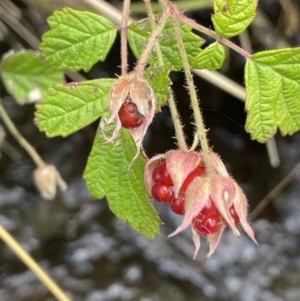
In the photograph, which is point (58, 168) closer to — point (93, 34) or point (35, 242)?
point (35, 242)

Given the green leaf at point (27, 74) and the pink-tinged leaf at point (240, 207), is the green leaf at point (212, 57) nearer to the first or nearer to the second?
the pink-tinged leaf at point (240, 207)

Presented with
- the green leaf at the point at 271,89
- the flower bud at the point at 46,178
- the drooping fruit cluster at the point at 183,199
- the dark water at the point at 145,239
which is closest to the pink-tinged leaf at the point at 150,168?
the drooping fruit cluster at the point at 183,199

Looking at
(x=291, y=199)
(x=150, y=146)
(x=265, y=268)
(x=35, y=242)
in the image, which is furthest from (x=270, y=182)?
(x=35, y=242)

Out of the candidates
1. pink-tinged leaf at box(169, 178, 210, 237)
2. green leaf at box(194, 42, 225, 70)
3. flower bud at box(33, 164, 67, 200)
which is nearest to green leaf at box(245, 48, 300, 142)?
green leaf at box(194, 42, 225, 70)

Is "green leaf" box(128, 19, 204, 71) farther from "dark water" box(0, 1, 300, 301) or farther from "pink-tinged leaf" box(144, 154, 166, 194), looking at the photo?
"dark water" box(0, 1, 300, 301)

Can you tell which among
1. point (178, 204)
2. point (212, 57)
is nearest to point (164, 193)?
point (178, 204)
